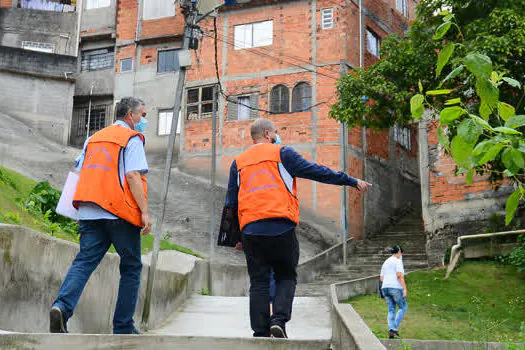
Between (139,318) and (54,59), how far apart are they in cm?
2823

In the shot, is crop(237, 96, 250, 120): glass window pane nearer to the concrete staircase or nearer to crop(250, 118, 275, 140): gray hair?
the concrete staircase

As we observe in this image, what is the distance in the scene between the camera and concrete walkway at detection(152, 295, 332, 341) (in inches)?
329

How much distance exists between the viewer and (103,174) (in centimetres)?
537

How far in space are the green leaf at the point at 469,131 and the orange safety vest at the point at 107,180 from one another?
3.05 meters

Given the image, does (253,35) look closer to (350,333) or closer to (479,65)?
(350,333)

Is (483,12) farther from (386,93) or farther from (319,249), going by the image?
(319,249)

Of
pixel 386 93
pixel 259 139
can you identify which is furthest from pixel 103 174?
pixel 386 93

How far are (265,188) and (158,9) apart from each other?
29.7 m

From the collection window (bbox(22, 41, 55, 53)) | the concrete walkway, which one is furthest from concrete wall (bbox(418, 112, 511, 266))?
window (bbox(22, 41, 55, 53))

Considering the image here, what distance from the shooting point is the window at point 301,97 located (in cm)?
2608

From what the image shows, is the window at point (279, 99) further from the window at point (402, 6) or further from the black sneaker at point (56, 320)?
the black sneaker at point (56, 320)

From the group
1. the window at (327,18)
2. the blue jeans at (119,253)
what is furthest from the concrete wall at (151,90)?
the blue jeans at (119,253)

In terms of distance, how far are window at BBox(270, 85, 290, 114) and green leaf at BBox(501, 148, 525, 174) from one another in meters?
23.4

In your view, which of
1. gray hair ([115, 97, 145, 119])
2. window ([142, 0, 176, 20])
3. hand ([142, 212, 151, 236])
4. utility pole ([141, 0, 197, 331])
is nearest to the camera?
hand ([142, 212, 151, 236])
